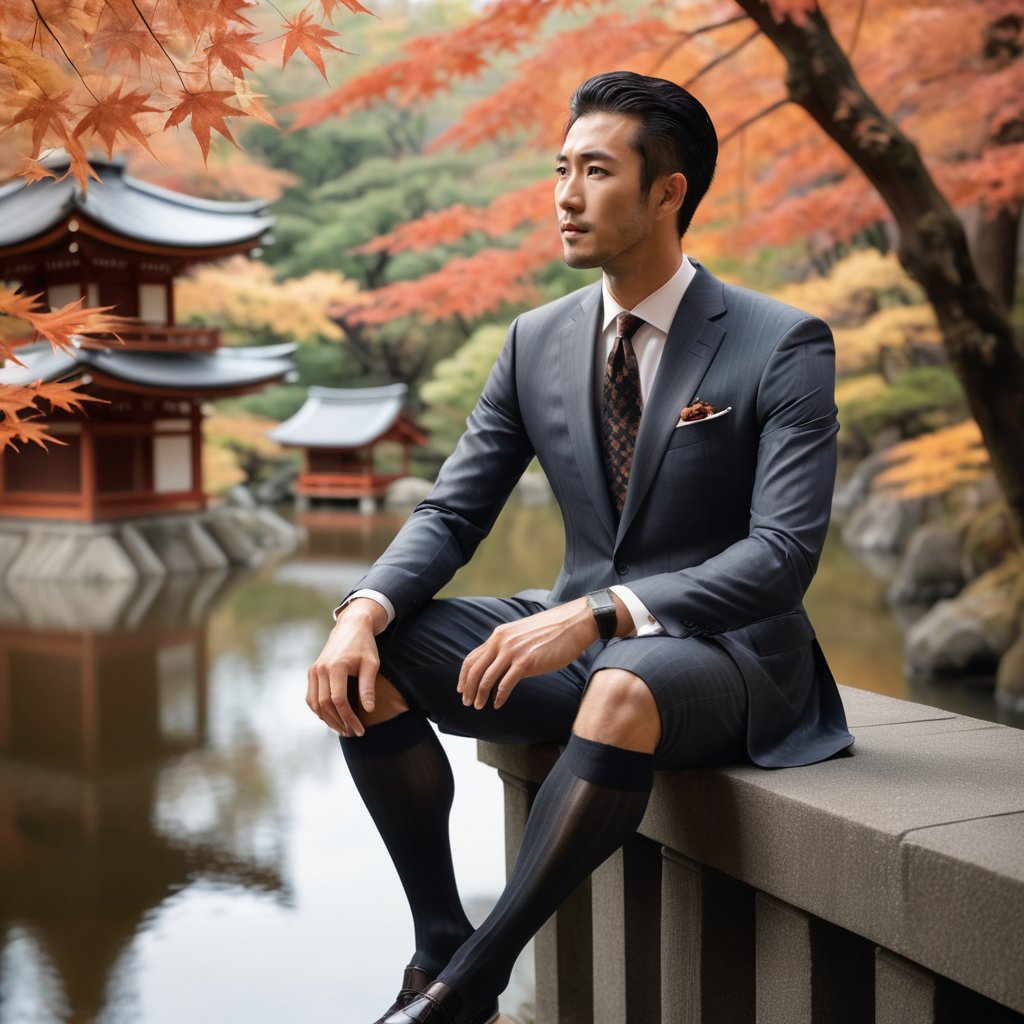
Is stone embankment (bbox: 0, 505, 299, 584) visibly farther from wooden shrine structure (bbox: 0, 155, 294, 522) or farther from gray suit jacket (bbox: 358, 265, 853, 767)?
gray suit jacket (bbox: 358, 265, 853, 767)

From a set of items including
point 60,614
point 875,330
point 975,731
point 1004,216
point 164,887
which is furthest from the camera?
point 875,330

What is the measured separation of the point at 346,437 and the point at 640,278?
55.5 feet

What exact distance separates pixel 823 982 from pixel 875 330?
10892mm

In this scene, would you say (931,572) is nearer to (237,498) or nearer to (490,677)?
(490,677)

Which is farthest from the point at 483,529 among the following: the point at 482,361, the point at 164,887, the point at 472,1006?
the point at 482,361

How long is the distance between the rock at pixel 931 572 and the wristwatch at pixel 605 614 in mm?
8870

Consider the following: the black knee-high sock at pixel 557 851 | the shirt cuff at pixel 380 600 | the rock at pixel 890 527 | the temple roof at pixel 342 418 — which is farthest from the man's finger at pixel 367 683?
the temple roof at pixel 342 418

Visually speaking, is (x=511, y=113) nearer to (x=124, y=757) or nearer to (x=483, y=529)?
(x=124, y=757)

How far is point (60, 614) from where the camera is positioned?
935 cm

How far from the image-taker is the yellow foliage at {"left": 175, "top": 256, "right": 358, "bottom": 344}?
16047mm

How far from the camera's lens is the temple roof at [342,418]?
18.9 metres

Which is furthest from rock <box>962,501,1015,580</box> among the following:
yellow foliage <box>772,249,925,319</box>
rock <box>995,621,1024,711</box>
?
yellow foliage <box>772,249,925,319</box>

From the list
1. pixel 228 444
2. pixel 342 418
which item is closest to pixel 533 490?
pixel 342 418

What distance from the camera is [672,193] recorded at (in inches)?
87.0
